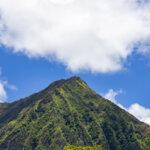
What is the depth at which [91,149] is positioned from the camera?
397 feet

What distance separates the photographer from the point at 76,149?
407 feet

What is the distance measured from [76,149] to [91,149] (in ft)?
26.3
